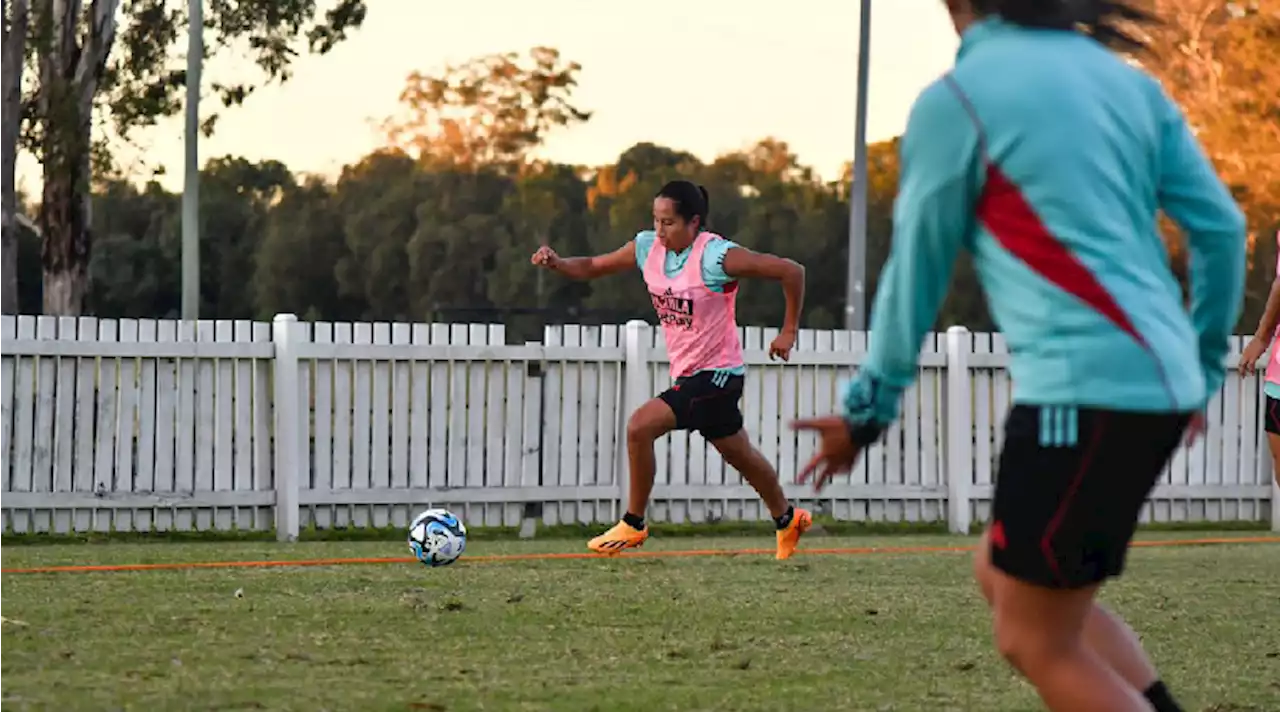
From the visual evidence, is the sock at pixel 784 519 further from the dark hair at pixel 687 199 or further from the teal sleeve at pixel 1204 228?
the teal sleeve at pixel 1204 228

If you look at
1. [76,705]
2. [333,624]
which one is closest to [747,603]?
[333,624]

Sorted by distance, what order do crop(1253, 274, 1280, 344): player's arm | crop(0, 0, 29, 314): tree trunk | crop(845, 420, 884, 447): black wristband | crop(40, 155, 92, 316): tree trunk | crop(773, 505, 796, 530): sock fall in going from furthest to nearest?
crop(40, 155, 92, 316): tree trunk, crop(0, 0, 29, 314): tree trunk, crop(773, 505, 796, 530): sock, crop(1253, 274, 1280, 344): player's arm, crop(845, 420, 884, 447): black wristband

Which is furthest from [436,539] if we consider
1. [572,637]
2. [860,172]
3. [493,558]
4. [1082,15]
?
[860,172]

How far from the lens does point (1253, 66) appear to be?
42.7 metres

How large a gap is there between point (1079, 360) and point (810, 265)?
66261 mm

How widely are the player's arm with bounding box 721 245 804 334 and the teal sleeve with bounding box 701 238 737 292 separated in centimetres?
2

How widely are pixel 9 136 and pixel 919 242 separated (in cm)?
Answer: 2397

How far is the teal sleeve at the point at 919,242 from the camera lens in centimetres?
375

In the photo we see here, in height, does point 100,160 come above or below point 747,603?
above

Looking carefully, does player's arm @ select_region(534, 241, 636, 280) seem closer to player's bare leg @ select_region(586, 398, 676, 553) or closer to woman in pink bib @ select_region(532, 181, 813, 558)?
woman in pink bib @ select_region(532, 181, 813, 558)

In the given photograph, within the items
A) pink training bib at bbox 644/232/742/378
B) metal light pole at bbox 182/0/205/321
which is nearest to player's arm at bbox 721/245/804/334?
pink training bib at bbox 644/232/742/378

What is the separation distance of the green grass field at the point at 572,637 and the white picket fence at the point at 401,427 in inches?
114

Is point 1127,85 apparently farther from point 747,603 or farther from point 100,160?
point 100,160

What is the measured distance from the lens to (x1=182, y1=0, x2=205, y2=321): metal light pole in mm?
29531
